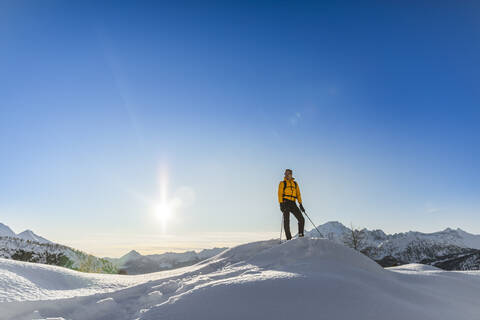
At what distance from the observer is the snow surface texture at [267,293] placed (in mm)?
4117

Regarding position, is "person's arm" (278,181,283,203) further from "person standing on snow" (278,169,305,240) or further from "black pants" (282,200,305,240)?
"black pants" (282,200,305,240)

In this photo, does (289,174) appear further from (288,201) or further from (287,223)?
(287,223)

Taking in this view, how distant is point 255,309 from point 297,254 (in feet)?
12.0

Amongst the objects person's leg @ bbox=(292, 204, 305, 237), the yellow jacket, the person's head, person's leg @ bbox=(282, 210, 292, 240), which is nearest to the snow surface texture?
person's leg @ bbox=(282, 210, 292, 240)

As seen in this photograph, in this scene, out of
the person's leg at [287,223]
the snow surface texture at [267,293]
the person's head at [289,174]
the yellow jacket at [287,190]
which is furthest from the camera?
the person's head at [289,174]

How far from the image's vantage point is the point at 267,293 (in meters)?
4.52

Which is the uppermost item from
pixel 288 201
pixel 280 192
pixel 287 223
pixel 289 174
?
pixel 289 174

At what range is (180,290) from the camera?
575cm

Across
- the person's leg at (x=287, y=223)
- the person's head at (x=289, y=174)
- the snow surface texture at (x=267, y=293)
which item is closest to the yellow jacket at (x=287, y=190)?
the person's head at (x=289, y=174)

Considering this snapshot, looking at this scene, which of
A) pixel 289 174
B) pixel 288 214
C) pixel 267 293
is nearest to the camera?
pixel 267 293

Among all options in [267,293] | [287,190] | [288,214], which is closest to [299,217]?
[288,214]

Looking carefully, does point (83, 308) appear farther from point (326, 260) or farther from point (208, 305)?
point (326, 260)

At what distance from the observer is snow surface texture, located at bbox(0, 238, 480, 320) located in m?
4.12

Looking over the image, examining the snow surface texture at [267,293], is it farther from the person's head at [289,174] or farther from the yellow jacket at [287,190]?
the person's head at [289,174]
